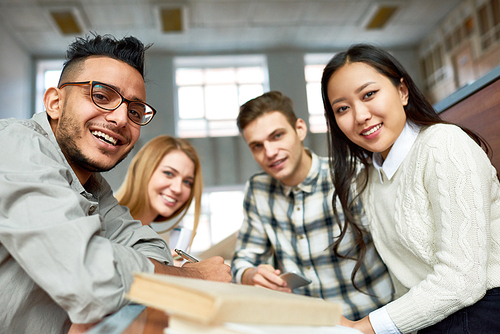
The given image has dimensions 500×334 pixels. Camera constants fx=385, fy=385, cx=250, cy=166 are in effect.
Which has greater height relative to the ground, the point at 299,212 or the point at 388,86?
the point at 388,86

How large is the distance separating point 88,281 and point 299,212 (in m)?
1.25

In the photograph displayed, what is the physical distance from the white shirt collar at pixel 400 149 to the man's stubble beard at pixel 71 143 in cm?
75

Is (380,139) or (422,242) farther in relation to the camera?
(380,139)

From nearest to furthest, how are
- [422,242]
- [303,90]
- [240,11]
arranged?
[422,242] < [240,11] < [303,90]

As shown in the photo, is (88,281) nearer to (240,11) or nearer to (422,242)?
(422,242)

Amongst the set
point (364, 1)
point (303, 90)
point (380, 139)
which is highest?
point (364, 1)

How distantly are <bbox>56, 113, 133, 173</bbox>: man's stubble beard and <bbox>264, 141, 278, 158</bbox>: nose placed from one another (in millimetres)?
902

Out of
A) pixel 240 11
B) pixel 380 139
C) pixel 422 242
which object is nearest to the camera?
pixel 422 242

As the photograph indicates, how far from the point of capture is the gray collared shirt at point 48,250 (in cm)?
57

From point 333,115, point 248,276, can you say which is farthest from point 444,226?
point 248,276

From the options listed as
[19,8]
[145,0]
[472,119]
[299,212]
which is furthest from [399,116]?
[19,8]

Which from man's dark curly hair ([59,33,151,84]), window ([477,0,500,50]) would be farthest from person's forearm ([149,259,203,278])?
window ([477,0,500,50])

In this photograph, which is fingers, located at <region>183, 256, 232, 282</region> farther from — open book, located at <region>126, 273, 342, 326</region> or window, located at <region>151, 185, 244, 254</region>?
window, located at <region>151, 185, 244, 254</region>

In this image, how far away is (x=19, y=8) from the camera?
5754 mm
